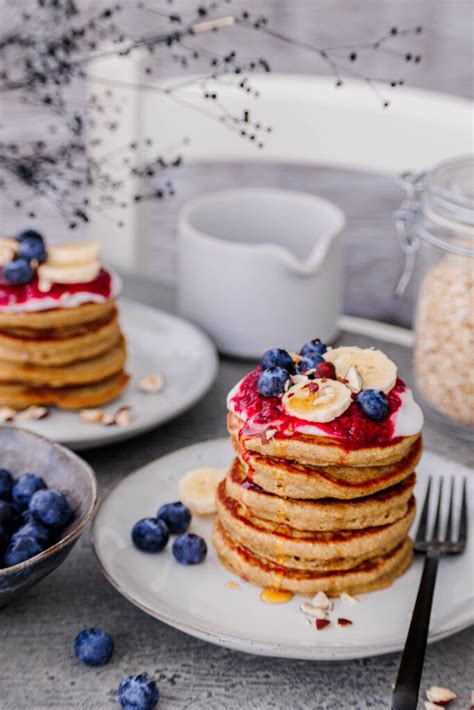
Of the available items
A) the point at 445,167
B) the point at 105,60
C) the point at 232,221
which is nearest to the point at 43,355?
the point at 232,221

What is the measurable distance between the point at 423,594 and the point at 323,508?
14 centimetres

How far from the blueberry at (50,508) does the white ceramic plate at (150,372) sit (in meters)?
0.29

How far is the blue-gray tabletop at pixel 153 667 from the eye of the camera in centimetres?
105

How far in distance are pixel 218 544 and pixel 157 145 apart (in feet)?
4.61

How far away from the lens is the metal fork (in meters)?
0.98

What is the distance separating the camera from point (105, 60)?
89.6 inches

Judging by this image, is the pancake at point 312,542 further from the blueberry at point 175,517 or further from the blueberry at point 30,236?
the blueberry at point 30,236

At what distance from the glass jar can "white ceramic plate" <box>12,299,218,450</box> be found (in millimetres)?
365

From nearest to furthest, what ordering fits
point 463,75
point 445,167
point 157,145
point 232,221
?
point 445,167
point 232,221
point 157,145
point 463,75

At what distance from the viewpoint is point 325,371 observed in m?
1.19

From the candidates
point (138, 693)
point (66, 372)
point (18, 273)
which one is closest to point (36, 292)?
point (18, 273)

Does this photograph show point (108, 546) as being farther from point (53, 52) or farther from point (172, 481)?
point (53, 52)

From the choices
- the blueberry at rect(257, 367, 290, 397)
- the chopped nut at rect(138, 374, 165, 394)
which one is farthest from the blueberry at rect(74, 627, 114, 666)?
the chopped nut at rect(138, 374, 165, 394)

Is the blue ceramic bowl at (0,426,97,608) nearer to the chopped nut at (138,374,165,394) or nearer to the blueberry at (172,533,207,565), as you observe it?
the blueberry at (172,533,207,565)
